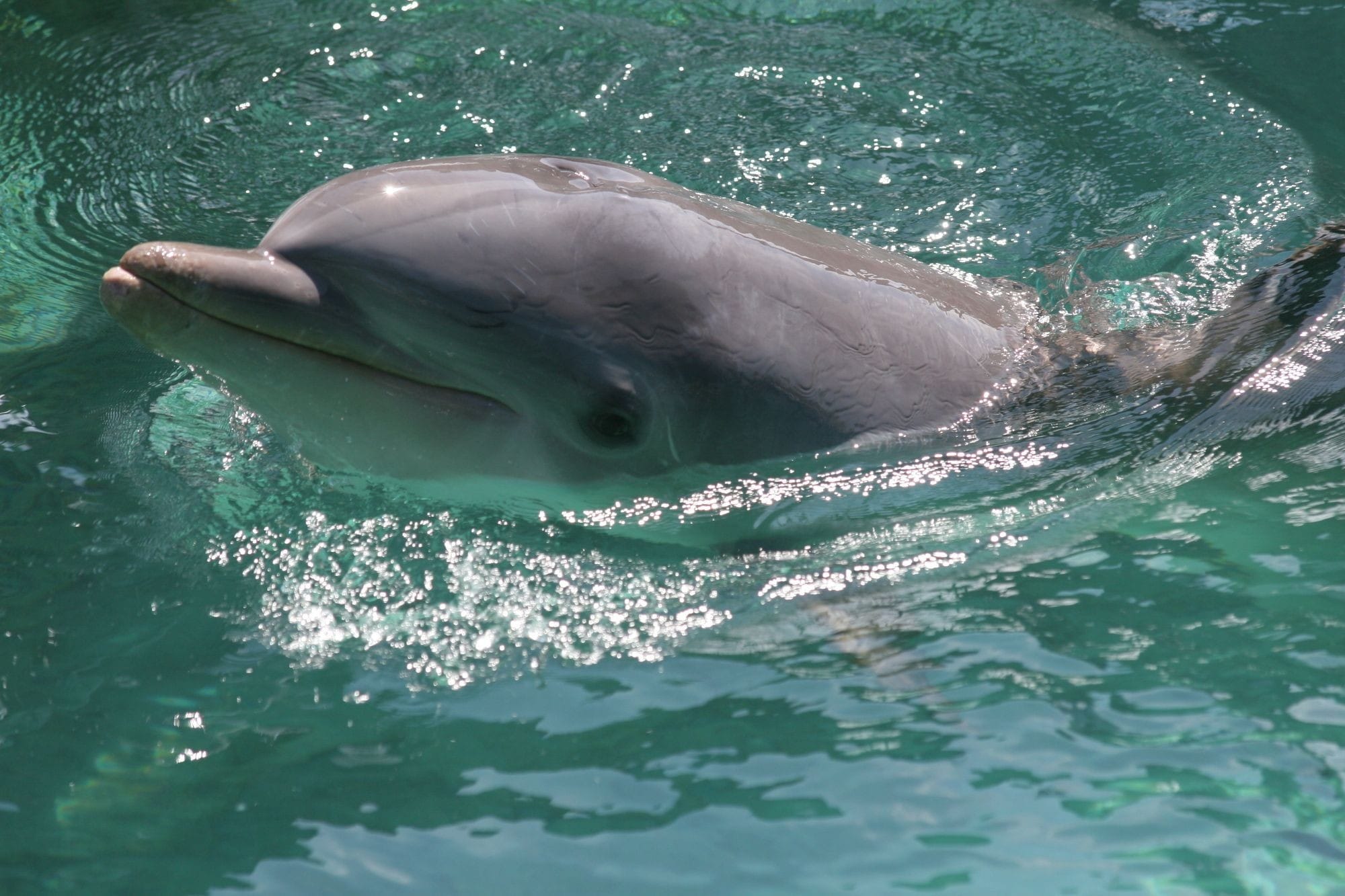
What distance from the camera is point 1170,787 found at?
371 cm

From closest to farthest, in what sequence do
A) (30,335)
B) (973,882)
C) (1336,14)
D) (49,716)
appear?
1. (973,882)
2. (49,716)
3. (30,335)
4. (1336,14)

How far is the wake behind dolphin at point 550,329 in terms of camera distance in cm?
436

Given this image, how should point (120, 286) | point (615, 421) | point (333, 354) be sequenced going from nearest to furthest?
point (120, 286)
point (333, 354)
point (615, 421)

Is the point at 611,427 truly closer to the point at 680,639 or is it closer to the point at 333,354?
the point at 680,639

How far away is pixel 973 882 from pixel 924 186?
5916mm

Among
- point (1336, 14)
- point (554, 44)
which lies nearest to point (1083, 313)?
point (554, 44)

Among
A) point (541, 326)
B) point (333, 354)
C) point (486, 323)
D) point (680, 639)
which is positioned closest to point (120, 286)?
point (333, 354)

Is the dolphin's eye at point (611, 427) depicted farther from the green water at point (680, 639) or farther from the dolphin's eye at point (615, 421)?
the green water at point (680, 639)

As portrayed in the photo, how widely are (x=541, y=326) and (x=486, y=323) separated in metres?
0.20

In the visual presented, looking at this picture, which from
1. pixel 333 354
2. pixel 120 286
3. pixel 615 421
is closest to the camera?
pixel 120 286

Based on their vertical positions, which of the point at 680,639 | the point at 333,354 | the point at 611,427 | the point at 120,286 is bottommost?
the point at 680,639

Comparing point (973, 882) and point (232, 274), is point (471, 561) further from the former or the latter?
point (973, 882)

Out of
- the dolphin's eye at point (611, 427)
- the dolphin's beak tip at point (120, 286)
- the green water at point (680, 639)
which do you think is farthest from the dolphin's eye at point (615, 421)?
the dolphin's beak tip at point (120, 286)

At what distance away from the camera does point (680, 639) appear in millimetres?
4531
